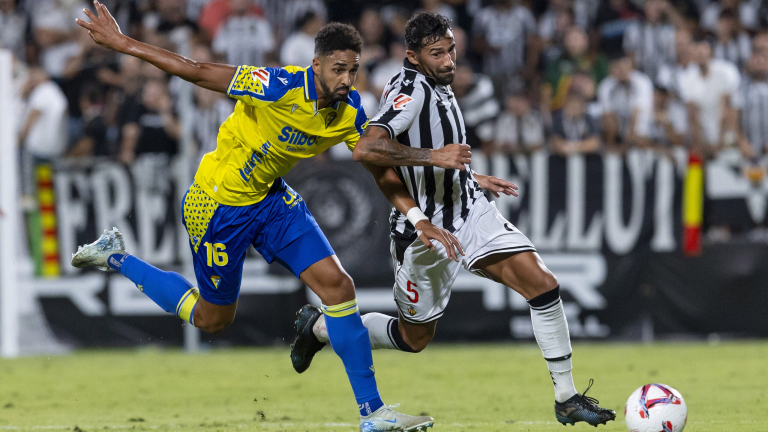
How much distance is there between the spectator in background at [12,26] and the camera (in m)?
14.4

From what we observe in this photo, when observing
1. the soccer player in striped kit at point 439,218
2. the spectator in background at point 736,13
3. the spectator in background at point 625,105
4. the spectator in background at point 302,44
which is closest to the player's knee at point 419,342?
the soccer player in striped kit at point 439,218

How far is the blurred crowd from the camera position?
11227mm

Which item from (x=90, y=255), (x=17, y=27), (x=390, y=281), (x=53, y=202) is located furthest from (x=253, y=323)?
(x=17, y=27)

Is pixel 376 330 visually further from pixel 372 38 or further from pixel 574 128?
pixel 372 38

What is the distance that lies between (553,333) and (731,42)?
8.25 metres

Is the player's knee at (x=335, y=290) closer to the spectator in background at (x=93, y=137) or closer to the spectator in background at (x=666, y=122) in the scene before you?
the spectator in background at (x=666, y=122)

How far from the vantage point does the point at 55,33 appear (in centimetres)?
1436

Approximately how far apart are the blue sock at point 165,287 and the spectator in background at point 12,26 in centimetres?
900

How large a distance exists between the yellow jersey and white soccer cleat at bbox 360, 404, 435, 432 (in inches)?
62.6

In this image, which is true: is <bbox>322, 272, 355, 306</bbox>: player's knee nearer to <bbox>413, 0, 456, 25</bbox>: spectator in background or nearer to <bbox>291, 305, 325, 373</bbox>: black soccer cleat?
<bbox>291, 305, 325, 373</bbox>: black soccer cleat

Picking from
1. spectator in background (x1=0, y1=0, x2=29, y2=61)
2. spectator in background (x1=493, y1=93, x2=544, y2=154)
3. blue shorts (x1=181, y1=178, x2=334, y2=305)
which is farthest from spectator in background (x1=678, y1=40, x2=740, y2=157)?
spectator in background (x1=0, y1=0, x2=29, y2=61)

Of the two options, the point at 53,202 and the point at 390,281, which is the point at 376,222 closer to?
the point at 390,281

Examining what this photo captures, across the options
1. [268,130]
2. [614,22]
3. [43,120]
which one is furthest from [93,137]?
[614,22]

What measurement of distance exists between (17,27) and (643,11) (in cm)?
958
